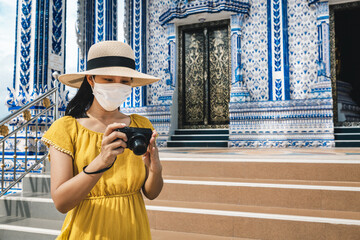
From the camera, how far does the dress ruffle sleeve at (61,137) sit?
902 mm

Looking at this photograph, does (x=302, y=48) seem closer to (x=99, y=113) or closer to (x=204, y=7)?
(x=204, y=7)

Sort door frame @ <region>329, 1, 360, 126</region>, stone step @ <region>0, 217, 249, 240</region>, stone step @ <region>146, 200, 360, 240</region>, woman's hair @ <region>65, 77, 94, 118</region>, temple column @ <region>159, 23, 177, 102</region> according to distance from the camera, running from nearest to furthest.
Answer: woman's hair @ <region>65, 77, 94, 118</region>
stone step @ <region>146, 200, 360, 240</region>
stone step @ <region>0, 217, 249, 240</region>
door frame @ <region>329, 1, 360, 126</region>
temple column @ <region>159, 23, 177, 102</region>

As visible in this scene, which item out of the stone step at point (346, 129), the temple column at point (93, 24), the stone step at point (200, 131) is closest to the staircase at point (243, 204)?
the stone step at point (200, 131)

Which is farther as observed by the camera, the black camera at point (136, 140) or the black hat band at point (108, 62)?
the black hat band at point (108, 62)

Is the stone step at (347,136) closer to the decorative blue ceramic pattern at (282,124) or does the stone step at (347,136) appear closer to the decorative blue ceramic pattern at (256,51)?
the decorative blue ceramic pattern at (282,124)

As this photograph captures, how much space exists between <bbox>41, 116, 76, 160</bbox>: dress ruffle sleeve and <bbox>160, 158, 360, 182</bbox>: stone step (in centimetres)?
218

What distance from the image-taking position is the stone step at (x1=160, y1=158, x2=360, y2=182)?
2.57 m

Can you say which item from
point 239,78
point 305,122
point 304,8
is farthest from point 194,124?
point 304,8

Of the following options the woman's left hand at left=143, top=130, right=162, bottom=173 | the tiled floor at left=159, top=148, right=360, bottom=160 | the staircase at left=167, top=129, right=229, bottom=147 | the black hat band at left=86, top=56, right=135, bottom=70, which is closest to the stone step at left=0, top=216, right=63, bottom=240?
the tiled floor at left=159, top=148, right=360, bottom=160

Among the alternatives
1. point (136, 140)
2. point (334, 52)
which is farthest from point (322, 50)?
point (136, 140)

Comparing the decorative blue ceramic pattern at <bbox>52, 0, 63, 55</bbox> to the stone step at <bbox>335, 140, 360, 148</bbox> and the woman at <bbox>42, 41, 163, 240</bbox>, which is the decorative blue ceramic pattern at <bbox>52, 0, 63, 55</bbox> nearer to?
the woman at <bbox>42, 41, 163, 240</bbox>

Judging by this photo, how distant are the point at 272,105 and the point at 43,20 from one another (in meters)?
4.58

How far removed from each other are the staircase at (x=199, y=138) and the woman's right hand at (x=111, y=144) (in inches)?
213

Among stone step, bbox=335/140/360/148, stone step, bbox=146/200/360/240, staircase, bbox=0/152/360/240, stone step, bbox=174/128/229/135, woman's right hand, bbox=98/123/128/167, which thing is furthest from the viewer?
→ stone step, bbox=174/128/229/135
